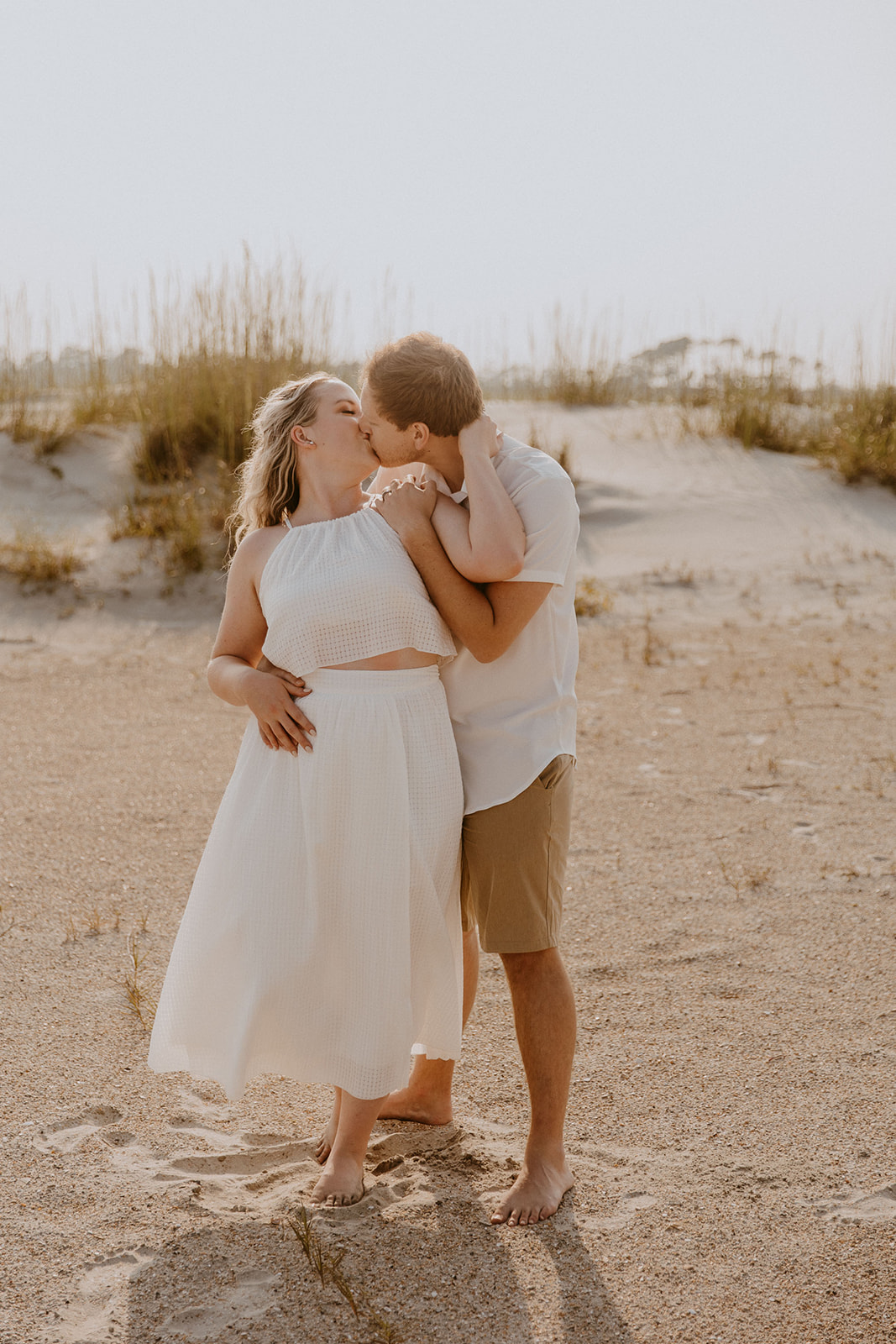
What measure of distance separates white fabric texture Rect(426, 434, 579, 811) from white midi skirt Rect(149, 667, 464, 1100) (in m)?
0.06

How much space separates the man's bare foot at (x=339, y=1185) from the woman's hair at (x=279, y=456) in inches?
55.6

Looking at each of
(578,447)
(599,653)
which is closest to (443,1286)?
(599,653)

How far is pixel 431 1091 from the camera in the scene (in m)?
2.99

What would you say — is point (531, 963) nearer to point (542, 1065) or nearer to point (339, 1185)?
point (542, 1065)

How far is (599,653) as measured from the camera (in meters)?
8.05

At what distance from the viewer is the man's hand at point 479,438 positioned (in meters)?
2.42

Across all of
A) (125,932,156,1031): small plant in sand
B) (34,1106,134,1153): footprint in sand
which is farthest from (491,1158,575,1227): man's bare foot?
(125,932,156,1031): small plant in sand

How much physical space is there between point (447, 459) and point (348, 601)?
36cm

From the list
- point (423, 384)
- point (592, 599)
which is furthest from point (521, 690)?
point (592, 599)

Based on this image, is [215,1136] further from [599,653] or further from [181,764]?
[599,653]

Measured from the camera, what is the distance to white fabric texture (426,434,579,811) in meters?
2.50

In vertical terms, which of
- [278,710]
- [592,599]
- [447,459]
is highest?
[447,459]

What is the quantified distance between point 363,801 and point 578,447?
34.0ft

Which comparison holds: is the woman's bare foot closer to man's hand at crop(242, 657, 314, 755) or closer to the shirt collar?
man's hand at crop(242, 657, 314, 755)
